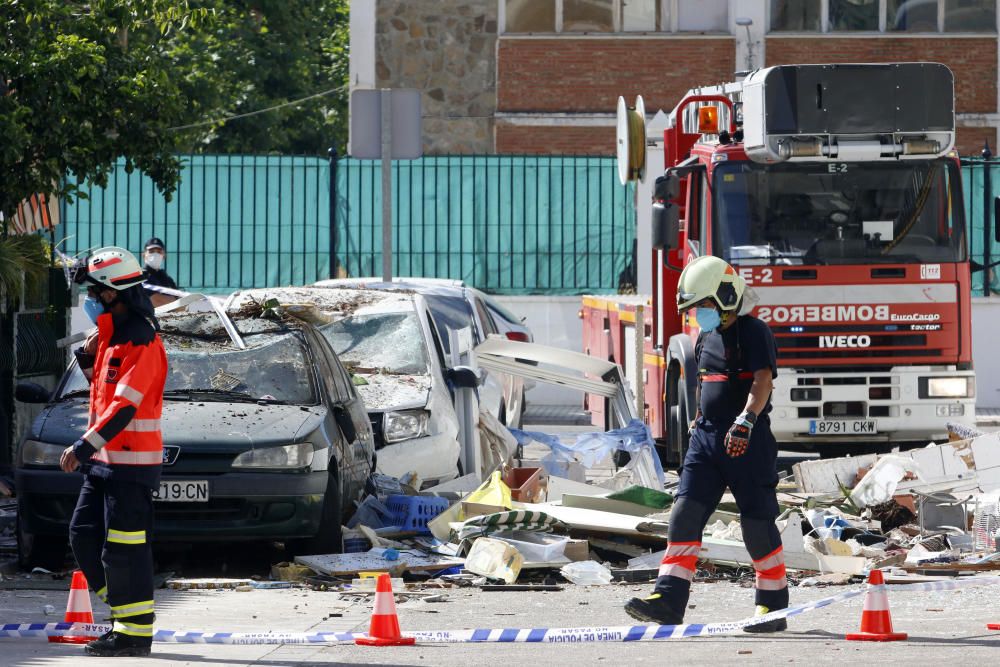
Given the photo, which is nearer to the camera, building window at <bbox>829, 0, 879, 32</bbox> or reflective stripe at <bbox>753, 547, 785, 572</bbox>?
reflective stripe at <bbox>753, 547, 785, 572</bbox>

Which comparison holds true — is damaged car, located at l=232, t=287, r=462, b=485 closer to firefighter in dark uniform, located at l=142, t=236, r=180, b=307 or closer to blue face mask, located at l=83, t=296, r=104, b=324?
blue face mask, located at l=83, t=296, r=104, b=324

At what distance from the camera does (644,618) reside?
8.19 m

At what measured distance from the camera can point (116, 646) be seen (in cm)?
756

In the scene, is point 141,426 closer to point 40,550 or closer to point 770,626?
point 40,550

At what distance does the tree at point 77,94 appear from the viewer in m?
13.4

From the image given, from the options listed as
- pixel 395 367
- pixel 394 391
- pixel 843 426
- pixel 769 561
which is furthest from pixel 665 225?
pixel 769 561

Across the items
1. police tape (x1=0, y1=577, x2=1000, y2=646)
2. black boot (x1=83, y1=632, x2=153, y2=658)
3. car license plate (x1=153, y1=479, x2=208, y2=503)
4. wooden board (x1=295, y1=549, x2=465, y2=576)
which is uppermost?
car license plate (x1=153, y1=479, x2=208, y2=503)

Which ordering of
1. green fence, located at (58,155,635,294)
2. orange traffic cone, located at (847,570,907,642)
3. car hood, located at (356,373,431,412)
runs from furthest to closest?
green fence, located at (58,155,635,294) < car hood, located at (356,373,431,412) < orange traffic cone, located at (847,570,907,642)

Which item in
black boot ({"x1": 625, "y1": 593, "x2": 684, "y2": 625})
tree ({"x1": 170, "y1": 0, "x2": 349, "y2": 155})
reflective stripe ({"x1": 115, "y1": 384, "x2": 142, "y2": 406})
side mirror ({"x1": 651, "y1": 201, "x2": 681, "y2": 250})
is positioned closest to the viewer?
reflective stripe ({"x1": 115, "y1": 384, "x2": 142, "y2": 406})

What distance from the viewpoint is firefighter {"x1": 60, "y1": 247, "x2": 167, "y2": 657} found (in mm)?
7598

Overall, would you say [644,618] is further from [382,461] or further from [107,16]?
[107,16]

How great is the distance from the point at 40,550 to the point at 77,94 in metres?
4.54

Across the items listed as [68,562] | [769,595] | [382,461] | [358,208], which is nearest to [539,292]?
[358,208]

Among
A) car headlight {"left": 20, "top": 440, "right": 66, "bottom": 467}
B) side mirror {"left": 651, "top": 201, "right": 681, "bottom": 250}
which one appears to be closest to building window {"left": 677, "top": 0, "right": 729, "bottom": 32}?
side mirror {"left": 651, "top": 201, "right": 681, "bottom": 250}
